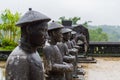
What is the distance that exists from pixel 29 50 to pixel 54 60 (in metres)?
2.18

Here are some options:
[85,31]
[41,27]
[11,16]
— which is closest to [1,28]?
[11,16]

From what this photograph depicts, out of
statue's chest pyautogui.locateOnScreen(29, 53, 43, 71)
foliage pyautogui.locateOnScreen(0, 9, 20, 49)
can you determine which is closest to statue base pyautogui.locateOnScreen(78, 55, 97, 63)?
foliage pyautogui.locateOnScreen(0, 9, 20, 49)

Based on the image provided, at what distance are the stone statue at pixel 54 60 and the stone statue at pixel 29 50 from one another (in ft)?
6.51

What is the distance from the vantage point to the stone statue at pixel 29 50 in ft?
13.5

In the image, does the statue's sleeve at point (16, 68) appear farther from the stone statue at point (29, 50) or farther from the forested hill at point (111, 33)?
the forested hill at point (111, 33)

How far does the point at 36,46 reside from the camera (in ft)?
14.0

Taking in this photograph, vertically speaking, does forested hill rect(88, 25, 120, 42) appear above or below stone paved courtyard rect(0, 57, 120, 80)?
below

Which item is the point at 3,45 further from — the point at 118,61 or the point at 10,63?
the point at 10,63

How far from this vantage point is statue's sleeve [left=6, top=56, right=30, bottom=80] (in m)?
4.09

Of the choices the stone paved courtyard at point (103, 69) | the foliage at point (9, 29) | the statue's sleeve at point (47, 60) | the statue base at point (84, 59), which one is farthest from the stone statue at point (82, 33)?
the statue's sleeve at point (47, 60)

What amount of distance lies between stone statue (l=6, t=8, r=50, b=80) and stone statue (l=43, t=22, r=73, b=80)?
1985mm

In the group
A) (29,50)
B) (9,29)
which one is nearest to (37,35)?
(29,50)

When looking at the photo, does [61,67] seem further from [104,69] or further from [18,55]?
[104,69]

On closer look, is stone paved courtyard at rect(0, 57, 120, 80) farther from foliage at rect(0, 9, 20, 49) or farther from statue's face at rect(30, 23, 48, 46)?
statue's face at rect(30, 23, 48, 46)
